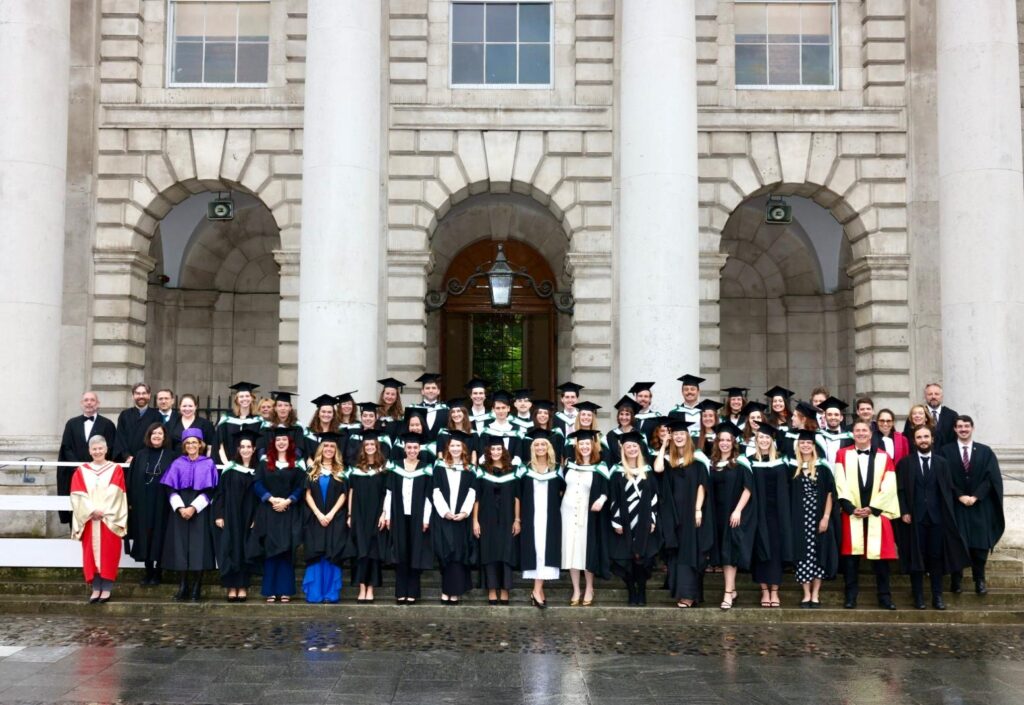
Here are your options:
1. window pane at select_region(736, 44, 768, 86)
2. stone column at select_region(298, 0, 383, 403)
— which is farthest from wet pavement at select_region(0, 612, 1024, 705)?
window pane at select_region(736, 44, 768, 86)

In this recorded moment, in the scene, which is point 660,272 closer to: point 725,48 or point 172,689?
point 725,48

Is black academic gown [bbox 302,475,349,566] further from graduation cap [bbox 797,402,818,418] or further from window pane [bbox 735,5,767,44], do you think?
window pane [bbox 735,5,767,44]

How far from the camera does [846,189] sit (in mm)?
16594

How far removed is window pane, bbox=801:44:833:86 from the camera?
17047mm

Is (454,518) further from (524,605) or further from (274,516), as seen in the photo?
(274,516)

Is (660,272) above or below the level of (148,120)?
below

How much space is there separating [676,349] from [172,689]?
8.45 m

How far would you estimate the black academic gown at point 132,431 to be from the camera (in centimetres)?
1241

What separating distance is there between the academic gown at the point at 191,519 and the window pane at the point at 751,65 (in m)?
10.6

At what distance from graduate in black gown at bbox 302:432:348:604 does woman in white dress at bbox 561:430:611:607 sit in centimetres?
233

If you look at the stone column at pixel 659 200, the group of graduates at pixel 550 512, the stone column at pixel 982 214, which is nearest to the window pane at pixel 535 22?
the stone column at pixel 659 200

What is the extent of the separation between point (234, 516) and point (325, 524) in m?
0.98

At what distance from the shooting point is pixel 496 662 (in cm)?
871

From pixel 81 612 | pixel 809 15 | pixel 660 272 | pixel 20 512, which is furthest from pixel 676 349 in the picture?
pixel 20 512
